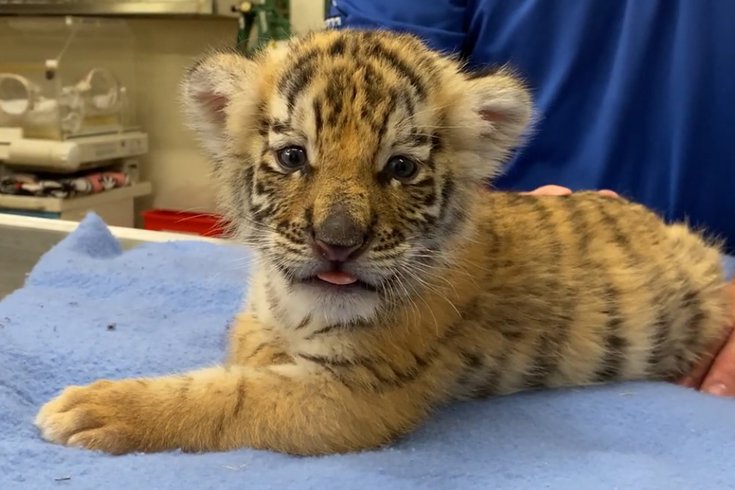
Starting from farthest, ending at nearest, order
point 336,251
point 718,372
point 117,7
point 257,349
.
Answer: point 117,7 → point 718,372 → point 257,349 → point 336,251

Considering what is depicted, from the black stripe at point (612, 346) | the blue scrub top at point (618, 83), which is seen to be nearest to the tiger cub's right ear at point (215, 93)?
the black stripe at point (612, 346)

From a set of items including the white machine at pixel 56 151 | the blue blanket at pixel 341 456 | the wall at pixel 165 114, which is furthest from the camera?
the wall at pixel 165 114

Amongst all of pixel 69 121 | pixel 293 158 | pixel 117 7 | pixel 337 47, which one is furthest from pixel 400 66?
pixel 117 7

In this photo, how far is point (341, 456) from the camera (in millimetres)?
1076

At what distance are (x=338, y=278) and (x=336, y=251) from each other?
0.19ft

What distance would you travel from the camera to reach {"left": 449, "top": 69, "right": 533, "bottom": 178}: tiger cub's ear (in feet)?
4.12

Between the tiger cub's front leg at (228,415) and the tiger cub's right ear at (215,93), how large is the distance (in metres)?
0.41

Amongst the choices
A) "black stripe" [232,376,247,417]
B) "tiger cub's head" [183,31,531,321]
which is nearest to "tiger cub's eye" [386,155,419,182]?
"tiger cub's head" [183,31,531,321]

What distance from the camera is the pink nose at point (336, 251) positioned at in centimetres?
103

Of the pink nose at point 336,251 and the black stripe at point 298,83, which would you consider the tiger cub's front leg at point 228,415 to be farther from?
the black stripe at point 298,83

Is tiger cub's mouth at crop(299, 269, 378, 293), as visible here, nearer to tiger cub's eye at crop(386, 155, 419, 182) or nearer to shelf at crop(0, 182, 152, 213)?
tiger cub's eye at crop(386, 155, 419, 182)

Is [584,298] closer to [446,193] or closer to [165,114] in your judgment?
[446,193]

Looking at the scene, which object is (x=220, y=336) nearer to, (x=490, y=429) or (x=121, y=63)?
(x=490, y=429)

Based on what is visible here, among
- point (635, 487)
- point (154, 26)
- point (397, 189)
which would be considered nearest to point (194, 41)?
point (154, 26)
